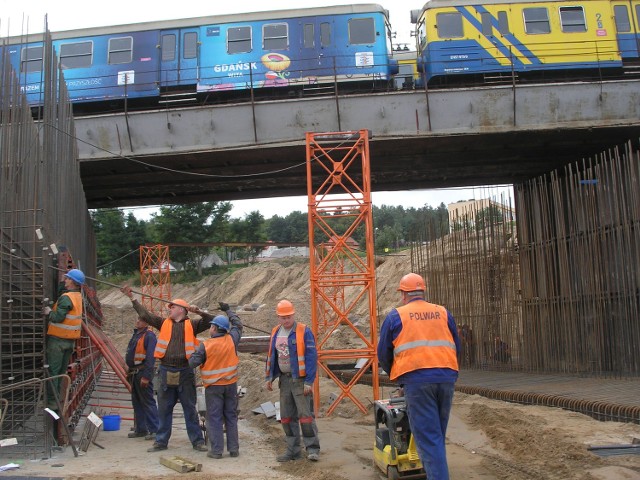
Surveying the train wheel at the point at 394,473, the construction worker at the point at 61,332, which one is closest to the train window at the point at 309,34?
the construction worker at the point at 61,332

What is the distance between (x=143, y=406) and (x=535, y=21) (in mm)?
14505

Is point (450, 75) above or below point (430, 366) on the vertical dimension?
above

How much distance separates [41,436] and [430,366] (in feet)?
15.2

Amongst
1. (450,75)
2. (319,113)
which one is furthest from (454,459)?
(450,75)

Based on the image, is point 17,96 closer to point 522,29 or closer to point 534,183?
point 534,183

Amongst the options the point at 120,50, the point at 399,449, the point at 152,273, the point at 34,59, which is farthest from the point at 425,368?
the point at 152,273

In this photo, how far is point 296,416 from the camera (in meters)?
7.12

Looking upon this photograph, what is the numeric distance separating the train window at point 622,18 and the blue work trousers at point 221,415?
51.3 feet

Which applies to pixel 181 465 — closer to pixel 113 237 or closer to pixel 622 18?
pixel 622 18

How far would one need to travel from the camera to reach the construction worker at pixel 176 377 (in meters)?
7.55

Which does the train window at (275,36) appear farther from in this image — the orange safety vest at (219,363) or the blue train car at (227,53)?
the orange safety vest at (219,363)

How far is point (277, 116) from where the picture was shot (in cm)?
1441

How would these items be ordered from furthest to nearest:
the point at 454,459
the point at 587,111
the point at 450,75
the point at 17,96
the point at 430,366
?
the point at 450,75 → the point at 587,111 → the point at 17,96 → the point at 454,459 → the point at 430,366

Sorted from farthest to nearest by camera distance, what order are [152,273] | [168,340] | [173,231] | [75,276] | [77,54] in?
1. [173,231]
2. [152,273]
3. [77,54]
4. [168,340]
5. [75,276]
